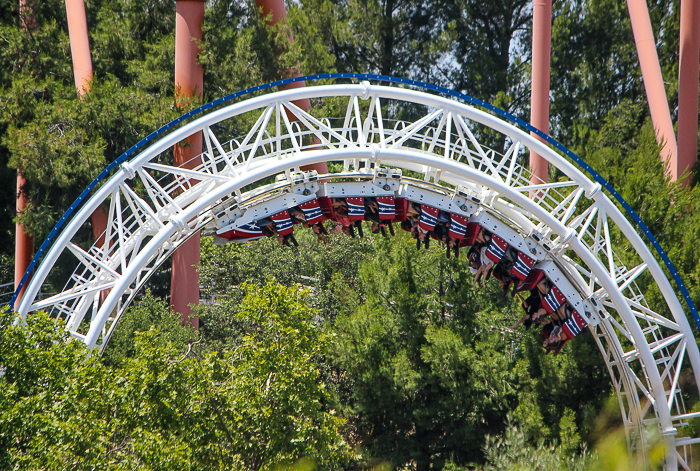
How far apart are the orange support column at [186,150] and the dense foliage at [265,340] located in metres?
0.65

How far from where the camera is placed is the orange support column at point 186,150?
18.8 metres

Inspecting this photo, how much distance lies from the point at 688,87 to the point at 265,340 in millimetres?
16052

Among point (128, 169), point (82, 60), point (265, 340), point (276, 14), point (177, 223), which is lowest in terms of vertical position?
point (265, 340)

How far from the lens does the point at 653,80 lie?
2042 cm

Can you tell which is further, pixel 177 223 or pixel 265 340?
pixel 177 223

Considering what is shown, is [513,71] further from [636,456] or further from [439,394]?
A: [636,456]

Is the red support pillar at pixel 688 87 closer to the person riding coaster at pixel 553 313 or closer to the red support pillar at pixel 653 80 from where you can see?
the red support pillar at pixel 653 80

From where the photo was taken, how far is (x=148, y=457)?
8.58m

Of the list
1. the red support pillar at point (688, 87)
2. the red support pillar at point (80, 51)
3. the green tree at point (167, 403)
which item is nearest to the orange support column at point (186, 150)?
the red support pillar at point (80, 51)

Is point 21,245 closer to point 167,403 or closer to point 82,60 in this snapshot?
point 82,60

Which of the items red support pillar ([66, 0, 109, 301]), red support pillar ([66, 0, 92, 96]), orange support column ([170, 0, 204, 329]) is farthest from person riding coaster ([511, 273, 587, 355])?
red support pillar ([66, 0, 92, 96])

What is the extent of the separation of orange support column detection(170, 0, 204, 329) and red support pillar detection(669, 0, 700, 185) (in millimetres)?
13928

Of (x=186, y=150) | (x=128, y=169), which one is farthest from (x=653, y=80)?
(x=128, y=169)

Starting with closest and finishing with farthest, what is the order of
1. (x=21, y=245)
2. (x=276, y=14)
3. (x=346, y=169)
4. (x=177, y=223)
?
1. (x=177, y=223)
2. (x=346, y=169)
3. (x=276, y=14)
4. (x=21, y=245)
